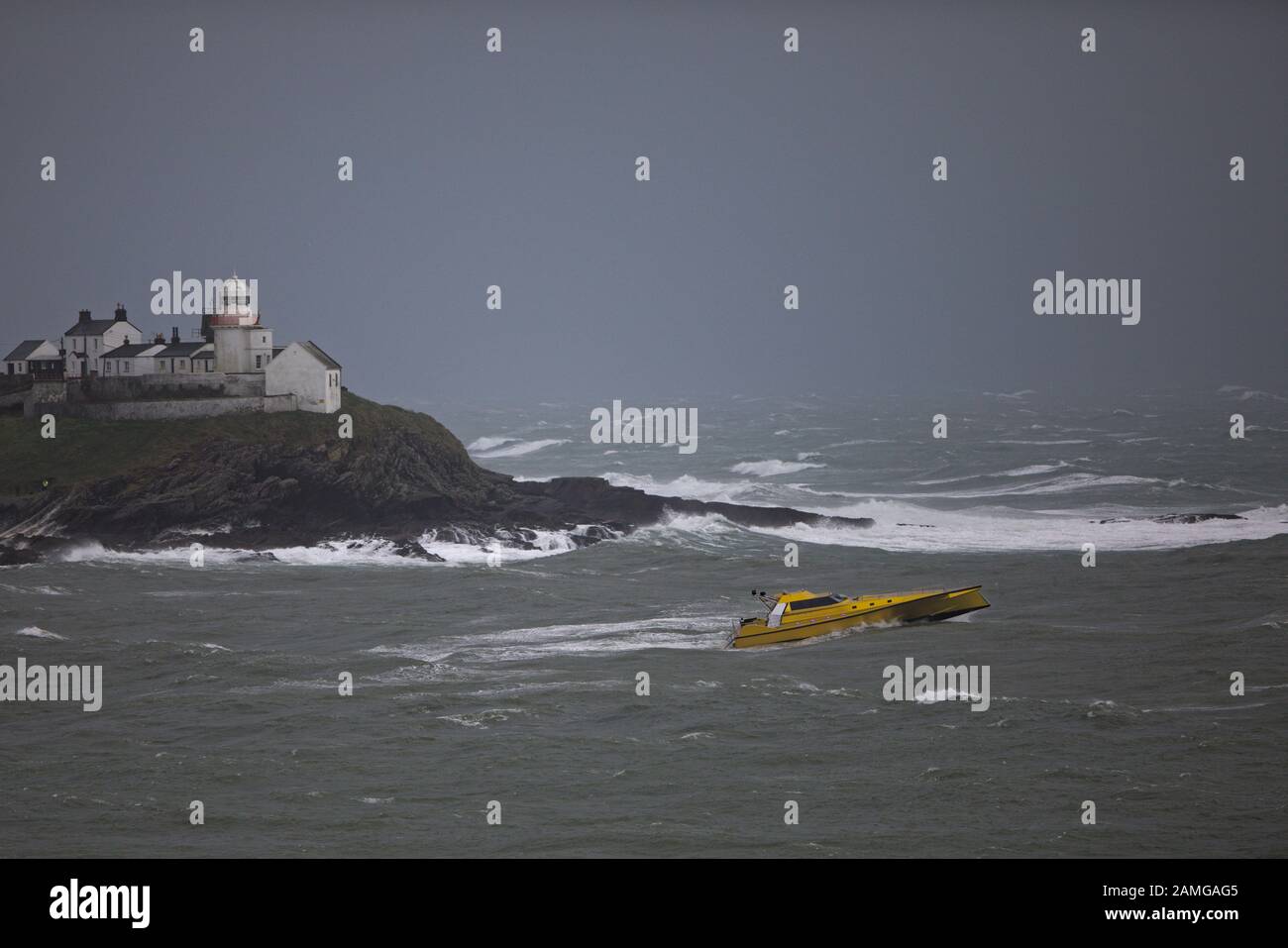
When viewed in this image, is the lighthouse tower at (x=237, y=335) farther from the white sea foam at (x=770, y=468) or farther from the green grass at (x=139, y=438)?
the white sea foam at (x=770, y=468)

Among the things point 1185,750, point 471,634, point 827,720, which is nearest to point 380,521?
point 471,634

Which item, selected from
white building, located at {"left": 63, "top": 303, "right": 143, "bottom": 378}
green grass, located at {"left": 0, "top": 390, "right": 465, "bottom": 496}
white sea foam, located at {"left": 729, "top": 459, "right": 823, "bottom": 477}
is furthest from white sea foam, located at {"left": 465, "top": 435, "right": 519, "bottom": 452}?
green grass, located at {"left": 0, "top": 390, "right": 465, "bottom": 496}

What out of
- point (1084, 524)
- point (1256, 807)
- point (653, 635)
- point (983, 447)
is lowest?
point (1256, 807)

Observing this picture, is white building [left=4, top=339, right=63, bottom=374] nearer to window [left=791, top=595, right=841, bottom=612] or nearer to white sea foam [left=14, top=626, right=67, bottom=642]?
white sea foam [left=14, top=626, right=67, bottom=642]

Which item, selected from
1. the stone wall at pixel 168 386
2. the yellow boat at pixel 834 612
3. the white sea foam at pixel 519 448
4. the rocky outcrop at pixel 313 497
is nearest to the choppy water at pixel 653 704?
the yellow boat at pixel 834 612

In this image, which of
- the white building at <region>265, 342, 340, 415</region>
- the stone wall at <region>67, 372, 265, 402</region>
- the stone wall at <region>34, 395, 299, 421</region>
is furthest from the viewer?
the stone wall at <region>67, 372, 265, 402</region>

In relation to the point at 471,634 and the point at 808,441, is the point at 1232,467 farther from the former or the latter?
the point at 471,634

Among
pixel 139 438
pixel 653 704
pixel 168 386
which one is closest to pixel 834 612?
pixel 653 704
